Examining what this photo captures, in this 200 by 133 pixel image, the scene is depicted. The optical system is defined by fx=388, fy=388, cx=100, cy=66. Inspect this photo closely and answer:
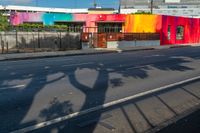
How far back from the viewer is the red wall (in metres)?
54.6

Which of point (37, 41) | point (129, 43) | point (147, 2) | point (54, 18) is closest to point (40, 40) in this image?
point (37, 41)

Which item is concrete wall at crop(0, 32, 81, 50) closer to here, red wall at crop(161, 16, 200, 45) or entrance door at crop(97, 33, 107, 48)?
entrance door at crop(97, 33, 107, 48)

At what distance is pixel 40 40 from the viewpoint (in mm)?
35750

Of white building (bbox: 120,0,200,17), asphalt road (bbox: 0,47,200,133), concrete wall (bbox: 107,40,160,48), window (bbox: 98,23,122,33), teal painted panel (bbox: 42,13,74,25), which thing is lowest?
concrete wall (bbox: 107,40,160,48)

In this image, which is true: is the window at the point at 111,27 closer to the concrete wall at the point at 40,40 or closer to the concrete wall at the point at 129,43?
the concrete wall at the point at 129,43

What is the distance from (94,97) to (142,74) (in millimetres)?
6449

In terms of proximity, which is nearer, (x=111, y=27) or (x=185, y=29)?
(x=111, y=27)

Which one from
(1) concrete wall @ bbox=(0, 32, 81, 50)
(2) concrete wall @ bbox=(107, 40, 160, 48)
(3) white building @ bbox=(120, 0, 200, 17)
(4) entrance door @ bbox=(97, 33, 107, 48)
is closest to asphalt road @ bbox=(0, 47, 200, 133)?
(1) concrete wall @ bbox=(0, 32, 81, 50)

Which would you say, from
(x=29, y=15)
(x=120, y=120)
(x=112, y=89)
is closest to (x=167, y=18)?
(x=29, y=15)

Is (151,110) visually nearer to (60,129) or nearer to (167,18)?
(60,129)

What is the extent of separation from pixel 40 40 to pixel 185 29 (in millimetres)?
31253

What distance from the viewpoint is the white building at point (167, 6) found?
125 metres

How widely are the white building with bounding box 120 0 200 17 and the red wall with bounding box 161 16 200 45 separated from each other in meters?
59.3

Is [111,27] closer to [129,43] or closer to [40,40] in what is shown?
[129,43]
